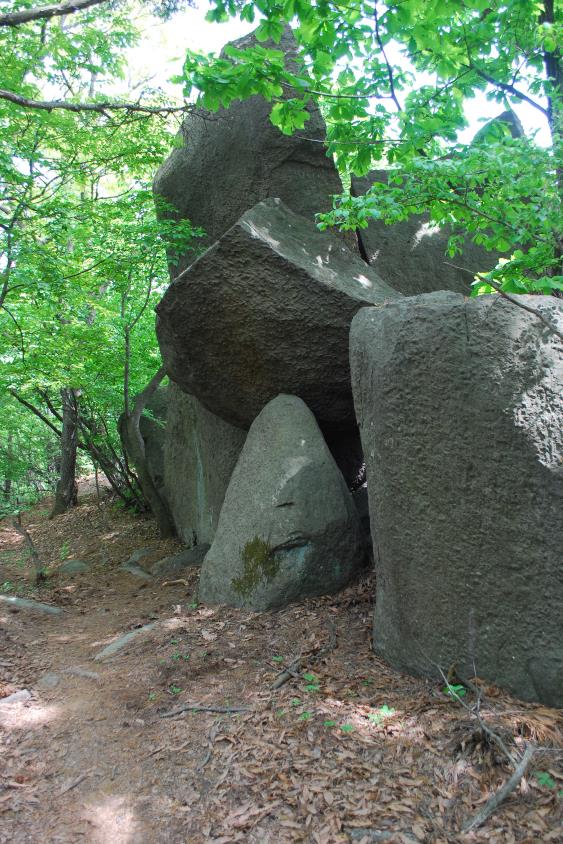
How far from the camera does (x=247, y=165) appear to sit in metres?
7.11

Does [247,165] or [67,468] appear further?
[67,468]

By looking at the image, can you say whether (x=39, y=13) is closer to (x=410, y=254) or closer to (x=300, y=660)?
(x=410, y=254)

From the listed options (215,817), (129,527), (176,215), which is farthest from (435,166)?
(129,527)

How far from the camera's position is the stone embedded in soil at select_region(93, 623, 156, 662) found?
4.84 metres

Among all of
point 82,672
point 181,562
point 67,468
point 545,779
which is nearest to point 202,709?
point 82,672

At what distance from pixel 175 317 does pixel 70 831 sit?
455 centimetres

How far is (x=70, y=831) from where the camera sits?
2846 mm

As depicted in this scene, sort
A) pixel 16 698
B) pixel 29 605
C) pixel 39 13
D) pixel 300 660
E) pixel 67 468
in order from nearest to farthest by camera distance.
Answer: pixel 16 698
pixel 300 660
pixel 29 605
pixel 39 13
pixel 67 468

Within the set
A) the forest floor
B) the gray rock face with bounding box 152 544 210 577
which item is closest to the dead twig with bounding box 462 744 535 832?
the forest floor

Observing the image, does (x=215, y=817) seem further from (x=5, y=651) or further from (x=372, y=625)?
(x=5, y=651)

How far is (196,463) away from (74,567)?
239 cm

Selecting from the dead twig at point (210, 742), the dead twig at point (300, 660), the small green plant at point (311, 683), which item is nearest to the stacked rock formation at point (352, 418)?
the dead twig at point (300, 660)

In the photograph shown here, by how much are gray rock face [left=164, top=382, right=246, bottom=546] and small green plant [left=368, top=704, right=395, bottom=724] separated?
411 centimetres

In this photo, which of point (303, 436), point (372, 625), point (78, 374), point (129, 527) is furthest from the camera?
point (129, 527)
